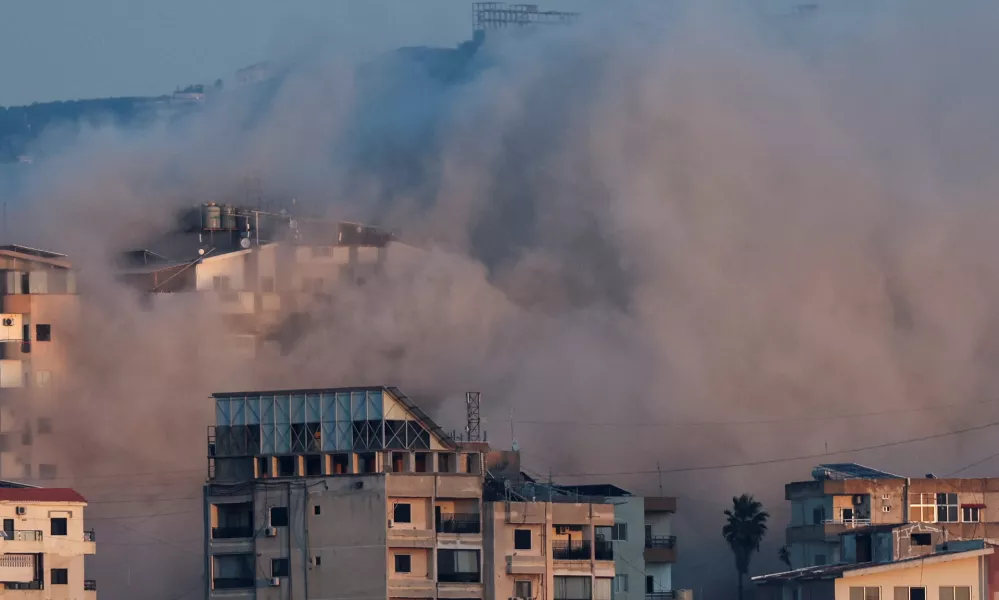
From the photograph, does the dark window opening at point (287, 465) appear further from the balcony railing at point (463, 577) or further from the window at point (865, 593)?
the window at point (865, 593)

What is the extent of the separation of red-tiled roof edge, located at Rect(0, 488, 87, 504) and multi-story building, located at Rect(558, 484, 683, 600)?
11879 mm

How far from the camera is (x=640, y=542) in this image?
217 ft

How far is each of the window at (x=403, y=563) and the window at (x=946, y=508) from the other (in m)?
17.5

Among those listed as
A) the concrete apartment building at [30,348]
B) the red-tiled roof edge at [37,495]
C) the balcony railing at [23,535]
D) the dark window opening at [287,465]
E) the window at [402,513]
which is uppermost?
the concrete apartment building at [30,348]

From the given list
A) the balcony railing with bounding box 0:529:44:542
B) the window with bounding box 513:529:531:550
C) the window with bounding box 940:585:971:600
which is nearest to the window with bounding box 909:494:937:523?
the window with bounding box 513:529:531:550

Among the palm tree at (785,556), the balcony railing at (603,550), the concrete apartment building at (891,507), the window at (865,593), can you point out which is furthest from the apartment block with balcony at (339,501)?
the palm tree at (785,556)

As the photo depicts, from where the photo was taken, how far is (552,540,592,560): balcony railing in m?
60.9

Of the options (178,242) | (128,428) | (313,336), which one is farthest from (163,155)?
(128,428)

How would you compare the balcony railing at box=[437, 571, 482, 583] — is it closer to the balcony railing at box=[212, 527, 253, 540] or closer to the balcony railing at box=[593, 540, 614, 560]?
the balcony railing at box=[593, 540, 614, 560]

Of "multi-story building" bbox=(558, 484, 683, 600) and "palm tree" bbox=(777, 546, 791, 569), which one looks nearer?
"multi-story building" bbox=(558, 484, 683, 600)

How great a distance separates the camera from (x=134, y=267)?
8794 cm

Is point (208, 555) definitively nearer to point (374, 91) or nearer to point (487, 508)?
point (487, 508)

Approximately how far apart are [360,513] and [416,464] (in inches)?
109

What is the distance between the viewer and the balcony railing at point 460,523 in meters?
59.4
